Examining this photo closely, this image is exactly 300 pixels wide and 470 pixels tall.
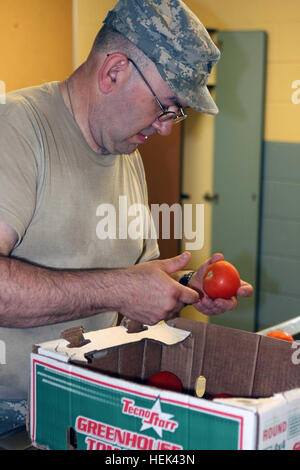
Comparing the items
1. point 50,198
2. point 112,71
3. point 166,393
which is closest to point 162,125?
point 112,71

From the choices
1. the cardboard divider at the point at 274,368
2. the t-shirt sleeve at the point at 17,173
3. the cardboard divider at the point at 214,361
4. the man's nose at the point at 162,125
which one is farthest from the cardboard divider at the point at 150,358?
the man's nose at the point at 162,125

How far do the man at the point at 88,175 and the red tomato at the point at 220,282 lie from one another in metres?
0.03

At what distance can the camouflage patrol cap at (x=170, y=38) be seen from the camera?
132 centimetres

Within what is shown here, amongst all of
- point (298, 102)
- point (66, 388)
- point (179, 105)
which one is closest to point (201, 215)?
point (298, 102)

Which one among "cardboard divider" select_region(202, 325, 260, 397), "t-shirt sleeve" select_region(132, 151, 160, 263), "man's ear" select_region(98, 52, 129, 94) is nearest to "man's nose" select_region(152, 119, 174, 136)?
"man's ear" select_region(98, 52, 129, 94)

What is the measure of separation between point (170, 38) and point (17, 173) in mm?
426

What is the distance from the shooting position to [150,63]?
4.44 feet

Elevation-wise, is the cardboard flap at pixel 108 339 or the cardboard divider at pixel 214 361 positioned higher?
the cardboard flap at pixel 108 339

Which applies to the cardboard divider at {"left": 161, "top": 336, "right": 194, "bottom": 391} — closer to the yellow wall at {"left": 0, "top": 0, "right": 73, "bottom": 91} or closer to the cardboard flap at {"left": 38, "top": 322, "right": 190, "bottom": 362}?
the cardboard flap at {"left": 38, "top": 322, "right": 190, "bottom": 362}

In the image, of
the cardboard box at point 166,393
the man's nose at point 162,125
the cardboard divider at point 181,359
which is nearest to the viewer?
the cardboard box at point 166,393

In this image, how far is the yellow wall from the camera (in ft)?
10.0

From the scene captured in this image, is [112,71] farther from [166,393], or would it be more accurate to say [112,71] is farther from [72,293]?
[166,393]

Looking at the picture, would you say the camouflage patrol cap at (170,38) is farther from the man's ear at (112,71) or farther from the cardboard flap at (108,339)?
the cardboard flap at (108,339)

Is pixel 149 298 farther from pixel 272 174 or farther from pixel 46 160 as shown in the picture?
pixel 272 174
